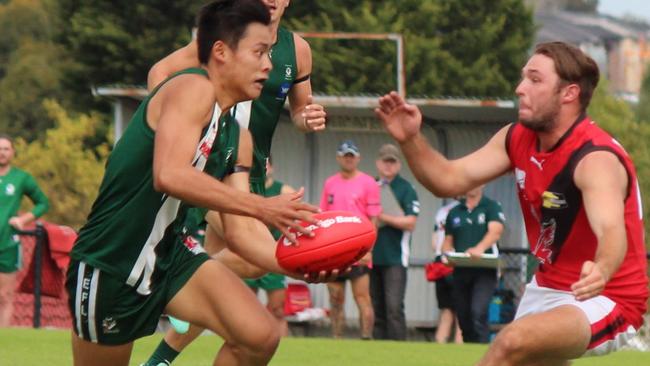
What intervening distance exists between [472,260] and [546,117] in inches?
316

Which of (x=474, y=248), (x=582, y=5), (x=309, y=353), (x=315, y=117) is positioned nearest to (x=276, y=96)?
(x=315, y=117)

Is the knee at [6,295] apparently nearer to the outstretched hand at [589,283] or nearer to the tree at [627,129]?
the outstretched hand at [589,283]

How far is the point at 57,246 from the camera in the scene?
16812 mm

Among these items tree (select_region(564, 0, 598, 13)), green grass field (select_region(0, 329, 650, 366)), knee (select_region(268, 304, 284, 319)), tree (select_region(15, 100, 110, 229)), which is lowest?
tree (select_region(564, 0, 598, 13))

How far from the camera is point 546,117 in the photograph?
23.5 ft

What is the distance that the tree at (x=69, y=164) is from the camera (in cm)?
3372

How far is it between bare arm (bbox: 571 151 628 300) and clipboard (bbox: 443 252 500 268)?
7992 millimetres

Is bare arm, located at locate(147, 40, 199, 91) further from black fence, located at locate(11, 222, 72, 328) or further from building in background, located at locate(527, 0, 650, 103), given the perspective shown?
building in background, located at locate(527, 0, 650, 103)

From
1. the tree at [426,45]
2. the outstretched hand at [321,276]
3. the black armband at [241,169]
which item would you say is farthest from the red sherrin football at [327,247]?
the tree at [426,45]

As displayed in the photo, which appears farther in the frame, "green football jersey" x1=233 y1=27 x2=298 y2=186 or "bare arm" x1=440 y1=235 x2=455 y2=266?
"bare arm" x1=440 y1=235 x2=455 y2=266

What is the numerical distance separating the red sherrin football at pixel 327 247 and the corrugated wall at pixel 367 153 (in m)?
12.0

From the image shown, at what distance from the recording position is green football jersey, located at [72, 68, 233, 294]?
6805 mm

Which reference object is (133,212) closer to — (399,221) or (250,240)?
(250,240)

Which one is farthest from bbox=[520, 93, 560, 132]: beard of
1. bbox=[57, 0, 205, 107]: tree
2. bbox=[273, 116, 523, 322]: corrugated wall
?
bbox=[57, 0, 205, 107]: tree
